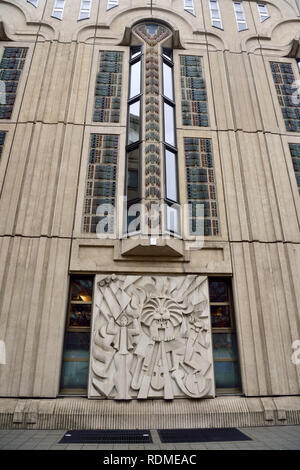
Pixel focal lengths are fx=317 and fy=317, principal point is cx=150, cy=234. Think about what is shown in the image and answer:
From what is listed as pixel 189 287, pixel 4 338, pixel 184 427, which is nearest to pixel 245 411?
pixel 184 427

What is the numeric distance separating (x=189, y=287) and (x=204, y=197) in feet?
10.6

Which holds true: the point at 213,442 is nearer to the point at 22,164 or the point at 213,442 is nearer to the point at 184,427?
the point at 184,427

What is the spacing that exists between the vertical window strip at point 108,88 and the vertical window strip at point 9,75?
10.6ft

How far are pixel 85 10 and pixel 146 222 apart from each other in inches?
460

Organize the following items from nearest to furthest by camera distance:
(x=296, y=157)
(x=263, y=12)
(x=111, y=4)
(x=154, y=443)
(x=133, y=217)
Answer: (x=154, y=443)
(x=133, y=217)
(x=296, y=157)
(x=111, y=4)
(x=263, y=12)

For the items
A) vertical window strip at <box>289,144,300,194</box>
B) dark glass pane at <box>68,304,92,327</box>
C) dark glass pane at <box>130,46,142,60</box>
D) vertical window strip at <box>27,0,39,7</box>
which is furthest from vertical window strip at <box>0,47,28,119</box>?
vertical window strip at <box>289,144,300,194</box>

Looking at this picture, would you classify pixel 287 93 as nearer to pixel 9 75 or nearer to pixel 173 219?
pixel 173 219

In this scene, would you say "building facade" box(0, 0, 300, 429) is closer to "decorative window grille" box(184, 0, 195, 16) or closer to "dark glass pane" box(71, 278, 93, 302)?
"dark glass pane" box(71, 278, 93, 302)

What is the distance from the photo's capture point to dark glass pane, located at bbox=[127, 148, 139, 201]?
35.2 ft

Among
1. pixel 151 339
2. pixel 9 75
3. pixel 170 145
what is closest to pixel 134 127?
pixel 170 145

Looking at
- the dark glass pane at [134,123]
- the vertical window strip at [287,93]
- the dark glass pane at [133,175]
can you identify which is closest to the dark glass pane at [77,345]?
the dark glass pane at [133,175]

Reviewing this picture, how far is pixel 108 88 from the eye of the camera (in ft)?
41.4

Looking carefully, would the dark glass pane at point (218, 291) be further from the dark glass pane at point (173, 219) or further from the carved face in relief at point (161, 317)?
the dark glass pane at point (173, 219)

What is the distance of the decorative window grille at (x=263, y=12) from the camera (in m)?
15.5
